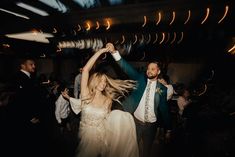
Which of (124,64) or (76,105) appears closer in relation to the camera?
(124,64)

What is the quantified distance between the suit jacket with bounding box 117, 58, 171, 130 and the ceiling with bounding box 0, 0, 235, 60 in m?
0.25

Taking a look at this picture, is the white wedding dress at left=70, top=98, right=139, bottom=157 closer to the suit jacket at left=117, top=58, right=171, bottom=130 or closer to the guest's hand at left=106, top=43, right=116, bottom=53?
the suit jacket at left=117, top=58, right=171, bottom=130

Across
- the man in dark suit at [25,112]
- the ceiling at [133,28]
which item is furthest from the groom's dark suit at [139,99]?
the man in dark suit at [25,112]

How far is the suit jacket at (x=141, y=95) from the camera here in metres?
2.63

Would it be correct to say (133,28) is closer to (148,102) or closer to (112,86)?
(112,86)

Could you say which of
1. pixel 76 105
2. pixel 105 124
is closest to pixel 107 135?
pixel 105 124

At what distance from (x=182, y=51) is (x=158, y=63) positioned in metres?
0.33

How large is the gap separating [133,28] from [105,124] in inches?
54.4

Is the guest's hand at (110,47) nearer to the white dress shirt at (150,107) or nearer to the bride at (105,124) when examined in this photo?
the bride at (105,124)

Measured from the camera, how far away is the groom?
2641 mm

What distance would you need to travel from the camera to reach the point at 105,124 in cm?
275

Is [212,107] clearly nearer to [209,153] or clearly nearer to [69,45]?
[209,153]

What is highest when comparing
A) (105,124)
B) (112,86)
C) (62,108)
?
(112,86)

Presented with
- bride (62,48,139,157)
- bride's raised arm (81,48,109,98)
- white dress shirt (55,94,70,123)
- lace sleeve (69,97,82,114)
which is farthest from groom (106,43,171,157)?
white dress shirt (55,94,70,123)
